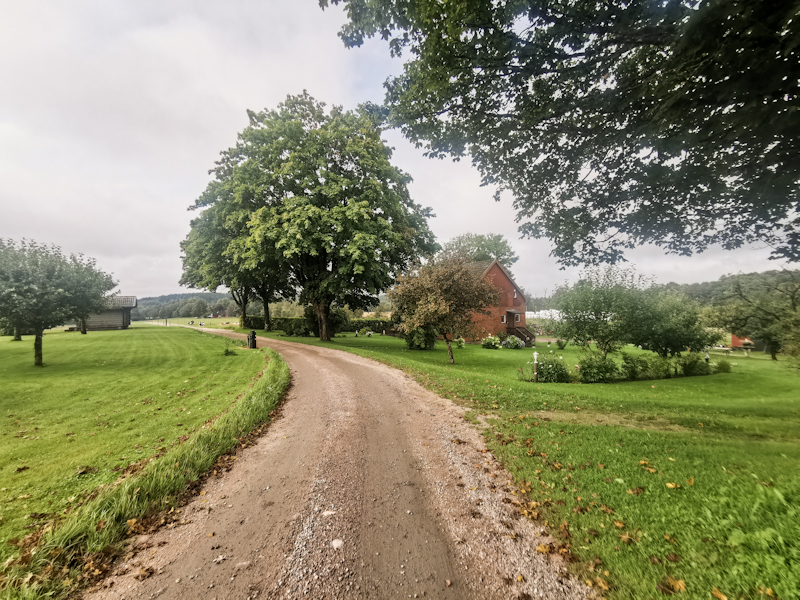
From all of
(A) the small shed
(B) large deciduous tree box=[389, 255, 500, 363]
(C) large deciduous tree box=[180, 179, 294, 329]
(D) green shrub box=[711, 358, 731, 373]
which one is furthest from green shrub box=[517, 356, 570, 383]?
(A) the small shed

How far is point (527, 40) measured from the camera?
6.28 m

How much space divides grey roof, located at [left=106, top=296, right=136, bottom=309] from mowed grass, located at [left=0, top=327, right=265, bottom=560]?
34808 millimetres

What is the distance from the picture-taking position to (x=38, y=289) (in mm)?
13734

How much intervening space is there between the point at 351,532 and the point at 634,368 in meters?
18.1

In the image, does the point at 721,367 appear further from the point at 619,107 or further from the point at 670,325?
the point at 619,107

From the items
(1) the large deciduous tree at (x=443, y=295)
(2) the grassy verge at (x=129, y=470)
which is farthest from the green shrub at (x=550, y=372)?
(2) the grassy verge at (x=129, y=470)

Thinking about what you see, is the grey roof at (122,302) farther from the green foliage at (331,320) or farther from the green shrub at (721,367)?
the green shrub at (721,367)

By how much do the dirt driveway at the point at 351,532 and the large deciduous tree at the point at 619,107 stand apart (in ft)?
22.3

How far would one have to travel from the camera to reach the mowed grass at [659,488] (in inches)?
108

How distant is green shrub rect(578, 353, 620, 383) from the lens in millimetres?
14852

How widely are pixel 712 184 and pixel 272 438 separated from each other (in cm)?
1166

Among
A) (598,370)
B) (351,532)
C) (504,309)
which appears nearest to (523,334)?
(504,309)

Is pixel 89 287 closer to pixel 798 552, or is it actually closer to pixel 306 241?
pixel 306 241

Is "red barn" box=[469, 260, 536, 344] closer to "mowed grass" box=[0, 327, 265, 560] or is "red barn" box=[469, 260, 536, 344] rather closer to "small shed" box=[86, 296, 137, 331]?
"mowed grass" box=[0, 327, 265, 560]
